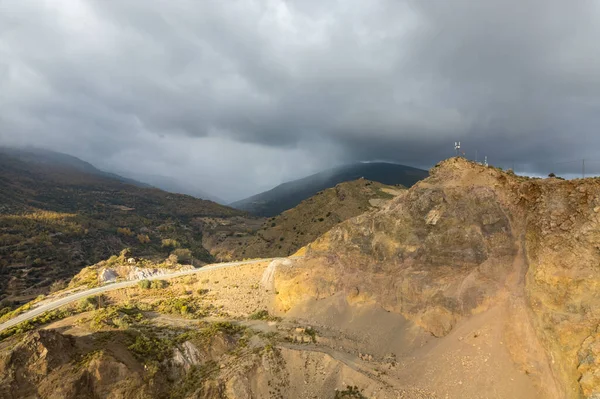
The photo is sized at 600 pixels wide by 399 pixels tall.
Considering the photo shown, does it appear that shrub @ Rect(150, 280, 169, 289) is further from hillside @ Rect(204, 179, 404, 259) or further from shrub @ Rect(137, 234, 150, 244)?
shrub @ Rect(137, 234, 150, 244)

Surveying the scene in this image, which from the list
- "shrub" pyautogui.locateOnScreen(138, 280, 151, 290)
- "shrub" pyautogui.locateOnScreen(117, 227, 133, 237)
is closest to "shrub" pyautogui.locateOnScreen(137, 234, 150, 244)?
"shrub" pyautogui.locateOnScreen(117, 227, 133, 237)

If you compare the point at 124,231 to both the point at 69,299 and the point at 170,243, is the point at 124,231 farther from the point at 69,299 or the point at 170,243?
the point at 69,299

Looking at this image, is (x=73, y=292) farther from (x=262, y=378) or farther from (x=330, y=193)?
(x=330, y=193)

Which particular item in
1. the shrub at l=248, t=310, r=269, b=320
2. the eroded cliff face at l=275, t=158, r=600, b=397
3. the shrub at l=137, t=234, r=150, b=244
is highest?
the eroded cliff face at l=275, t=158, r=600, b=397

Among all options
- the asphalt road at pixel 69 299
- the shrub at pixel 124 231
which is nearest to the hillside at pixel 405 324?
the asphalt road at pixel 69 299

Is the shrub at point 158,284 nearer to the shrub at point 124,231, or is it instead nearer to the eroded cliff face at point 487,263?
the eroded cliff face at point 487,263

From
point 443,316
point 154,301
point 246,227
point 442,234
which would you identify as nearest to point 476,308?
point 443,316
